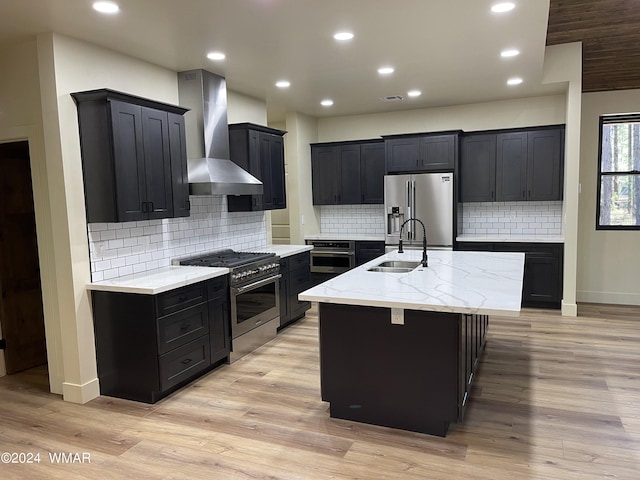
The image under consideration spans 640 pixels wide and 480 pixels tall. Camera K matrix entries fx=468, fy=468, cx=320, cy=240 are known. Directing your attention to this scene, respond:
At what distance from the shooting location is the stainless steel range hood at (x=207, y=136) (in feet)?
14.7

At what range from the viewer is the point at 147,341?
140 inches

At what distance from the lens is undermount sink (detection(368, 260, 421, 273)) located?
4188 millimetres

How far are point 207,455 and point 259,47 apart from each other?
10.3ft

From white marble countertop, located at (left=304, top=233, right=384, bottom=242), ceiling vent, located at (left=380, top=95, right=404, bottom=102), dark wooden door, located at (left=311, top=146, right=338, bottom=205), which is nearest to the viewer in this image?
ceiling vent, located at (left=380, top=95, right=404, bottom=102)

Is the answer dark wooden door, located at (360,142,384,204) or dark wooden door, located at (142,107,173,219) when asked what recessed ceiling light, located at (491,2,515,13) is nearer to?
dark wooden door, located at (142,107,173,219)

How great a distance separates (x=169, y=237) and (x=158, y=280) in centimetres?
89

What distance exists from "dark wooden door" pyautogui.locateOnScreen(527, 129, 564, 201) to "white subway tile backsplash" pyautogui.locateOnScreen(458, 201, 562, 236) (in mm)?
281

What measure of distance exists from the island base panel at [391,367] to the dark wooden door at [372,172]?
4.20 metres

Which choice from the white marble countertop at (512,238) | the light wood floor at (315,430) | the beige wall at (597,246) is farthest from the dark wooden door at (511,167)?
the light wood floor at (315,430)

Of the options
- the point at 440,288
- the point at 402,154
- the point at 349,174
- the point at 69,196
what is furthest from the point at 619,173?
the point at 69,196

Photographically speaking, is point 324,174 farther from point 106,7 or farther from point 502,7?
point 106,7

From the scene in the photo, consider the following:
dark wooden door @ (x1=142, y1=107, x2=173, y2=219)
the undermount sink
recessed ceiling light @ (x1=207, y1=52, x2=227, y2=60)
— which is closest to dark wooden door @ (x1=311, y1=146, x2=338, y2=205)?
the undermount sink

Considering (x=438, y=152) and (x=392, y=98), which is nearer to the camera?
(x=392, y=98)

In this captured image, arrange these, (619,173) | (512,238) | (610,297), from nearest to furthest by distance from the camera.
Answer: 1. (512,238)
2. (619,173)
3. (610,297)
